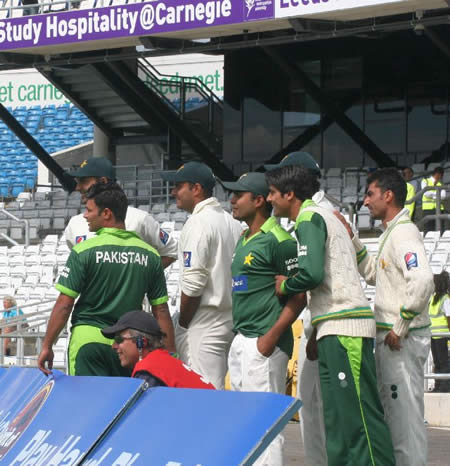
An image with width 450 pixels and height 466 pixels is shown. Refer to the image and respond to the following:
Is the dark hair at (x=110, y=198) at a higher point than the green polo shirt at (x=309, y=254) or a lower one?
higher

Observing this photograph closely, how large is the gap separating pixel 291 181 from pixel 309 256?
0.49m

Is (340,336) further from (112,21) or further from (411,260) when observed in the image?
(112,21)

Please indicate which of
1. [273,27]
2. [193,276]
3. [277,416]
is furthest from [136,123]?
[277,416]

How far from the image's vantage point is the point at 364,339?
5.48m

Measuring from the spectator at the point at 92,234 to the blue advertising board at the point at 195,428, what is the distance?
7.69 feet

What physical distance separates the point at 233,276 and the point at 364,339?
0.79m

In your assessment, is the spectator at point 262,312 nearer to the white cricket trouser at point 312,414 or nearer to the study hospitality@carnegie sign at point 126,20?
the white cricket trouser at point 312,414

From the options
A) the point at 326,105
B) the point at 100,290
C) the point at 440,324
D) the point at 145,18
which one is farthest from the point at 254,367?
the point at 326,105

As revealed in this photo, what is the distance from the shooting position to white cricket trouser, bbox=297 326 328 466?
19.1 ft

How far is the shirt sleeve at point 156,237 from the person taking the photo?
22.1 feet

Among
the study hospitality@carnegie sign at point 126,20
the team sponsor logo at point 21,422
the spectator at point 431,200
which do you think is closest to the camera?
the team sponsor logo at point 21,422

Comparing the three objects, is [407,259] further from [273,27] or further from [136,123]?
[136,123]

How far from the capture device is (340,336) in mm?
5453

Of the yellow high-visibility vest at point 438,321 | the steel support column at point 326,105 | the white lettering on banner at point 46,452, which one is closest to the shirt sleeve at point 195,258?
the white lettering on banner at point 46,452
